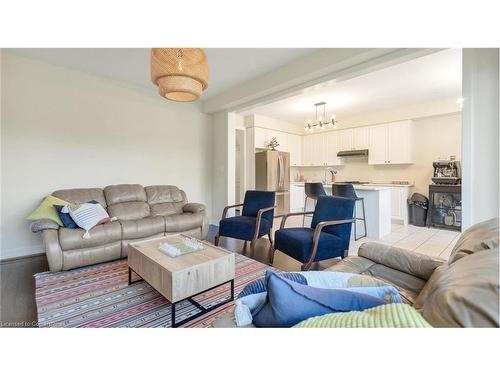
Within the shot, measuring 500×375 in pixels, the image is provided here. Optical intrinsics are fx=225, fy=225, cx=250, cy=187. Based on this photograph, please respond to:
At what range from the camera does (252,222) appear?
294cm

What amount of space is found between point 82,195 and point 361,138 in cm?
574

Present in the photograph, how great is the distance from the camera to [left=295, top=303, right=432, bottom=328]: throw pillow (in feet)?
1.86

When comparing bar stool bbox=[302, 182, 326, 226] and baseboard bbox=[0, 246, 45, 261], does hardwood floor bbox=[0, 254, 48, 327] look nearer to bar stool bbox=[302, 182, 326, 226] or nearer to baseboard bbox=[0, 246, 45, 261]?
baseboard bbox=[0, 246, 45, 261]

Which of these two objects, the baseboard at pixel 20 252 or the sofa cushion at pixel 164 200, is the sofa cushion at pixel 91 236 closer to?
the sofa cushion at pixel 164 200

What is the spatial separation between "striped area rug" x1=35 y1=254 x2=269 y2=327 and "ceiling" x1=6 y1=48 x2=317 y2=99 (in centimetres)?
255

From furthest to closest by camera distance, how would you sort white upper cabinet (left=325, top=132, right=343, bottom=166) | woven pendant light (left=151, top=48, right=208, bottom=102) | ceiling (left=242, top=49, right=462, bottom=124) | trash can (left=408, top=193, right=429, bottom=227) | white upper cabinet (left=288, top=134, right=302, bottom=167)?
white upper cabinet (left=288, top=134, right=302, bottom=167) < white upper cabinet (left=325, top=132, right=343, bottom=166) < trash can (left=408, top=193, right=429, bottom=227) < ceiling (left=242, top=49, right=462, bottom=124) < woven pendant light (left=151, top=48, right=208, bottom=102)

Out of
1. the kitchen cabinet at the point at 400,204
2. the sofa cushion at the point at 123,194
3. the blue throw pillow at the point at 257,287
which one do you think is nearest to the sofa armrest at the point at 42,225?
the sofa cushion at the point at 123,194

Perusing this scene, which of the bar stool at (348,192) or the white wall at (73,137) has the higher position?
the white wall at (73,137)

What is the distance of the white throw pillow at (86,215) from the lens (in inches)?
98.9

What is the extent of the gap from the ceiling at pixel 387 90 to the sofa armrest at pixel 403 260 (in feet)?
7.73

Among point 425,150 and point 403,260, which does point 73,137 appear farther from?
point 425,150

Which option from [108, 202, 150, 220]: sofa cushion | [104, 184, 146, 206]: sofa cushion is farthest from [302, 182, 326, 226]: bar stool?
[104, 184, 146, 206]: sofa cushion

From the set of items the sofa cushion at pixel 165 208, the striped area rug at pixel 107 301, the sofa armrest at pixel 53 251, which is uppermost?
the sofa cushion at pixel 165 208

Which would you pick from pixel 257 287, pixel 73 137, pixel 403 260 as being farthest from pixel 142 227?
pixel 403 260
